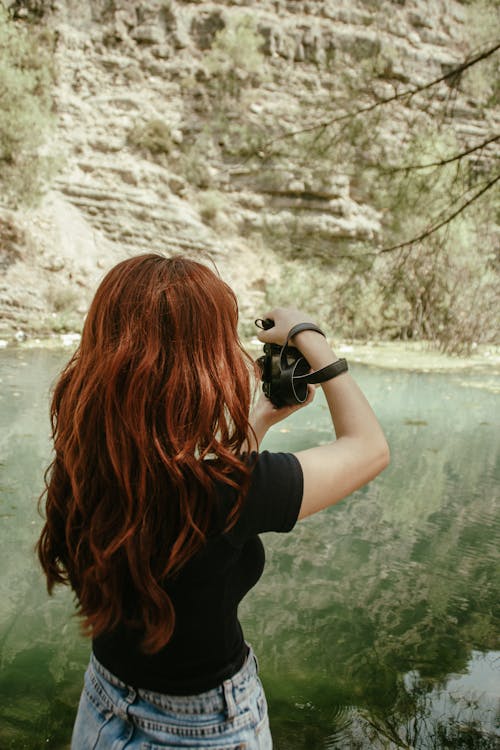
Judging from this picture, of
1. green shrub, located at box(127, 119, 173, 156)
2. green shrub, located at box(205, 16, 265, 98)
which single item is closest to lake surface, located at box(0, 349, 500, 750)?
green shrub, located at box(127, 119, 173, 156)

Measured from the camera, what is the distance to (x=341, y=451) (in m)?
1.03

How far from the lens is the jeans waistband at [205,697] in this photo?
1.01 m

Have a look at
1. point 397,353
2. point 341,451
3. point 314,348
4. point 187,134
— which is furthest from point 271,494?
point 187,134

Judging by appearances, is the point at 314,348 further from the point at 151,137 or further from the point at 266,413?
the point at 151,137

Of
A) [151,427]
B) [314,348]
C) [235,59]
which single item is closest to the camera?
[151,427]

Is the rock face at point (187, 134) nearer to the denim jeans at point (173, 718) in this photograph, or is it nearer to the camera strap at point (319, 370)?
the camera strap at point (319, 370)

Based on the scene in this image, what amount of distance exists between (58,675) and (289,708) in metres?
0.77

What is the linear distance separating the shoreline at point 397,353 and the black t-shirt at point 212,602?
922 centimetres

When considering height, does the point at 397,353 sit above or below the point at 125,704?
below

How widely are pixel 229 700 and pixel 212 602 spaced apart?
0.51 feet

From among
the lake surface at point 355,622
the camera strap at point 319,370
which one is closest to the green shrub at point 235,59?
the lake surface at point 355,622

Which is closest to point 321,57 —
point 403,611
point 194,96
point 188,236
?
point 194,96

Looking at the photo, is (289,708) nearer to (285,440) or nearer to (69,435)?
(69,435)

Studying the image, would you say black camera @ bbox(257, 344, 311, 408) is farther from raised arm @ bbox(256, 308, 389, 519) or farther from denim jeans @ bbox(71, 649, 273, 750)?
denim jeans @ bbox(71, 649, 273, 750)
